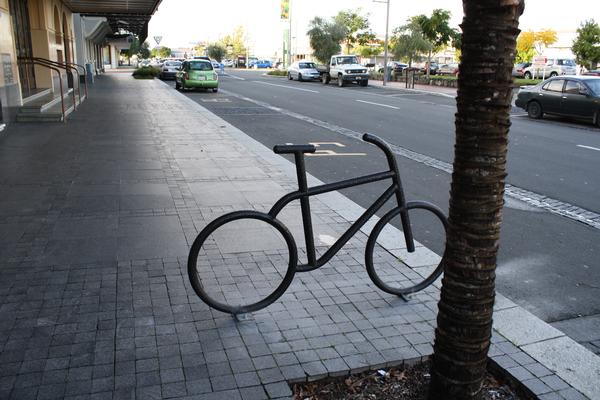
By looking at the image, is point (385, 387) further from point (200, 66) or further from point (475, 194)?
point (200, 66)

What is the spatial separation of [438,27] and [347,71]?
9416 mm

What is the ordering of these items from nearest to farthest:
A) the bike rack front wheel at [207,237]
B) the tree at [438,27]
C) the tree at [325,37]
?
1. the bike rack front wheel at [207,237]
2. the tree at [438,27]
3. the tree at [325,37]

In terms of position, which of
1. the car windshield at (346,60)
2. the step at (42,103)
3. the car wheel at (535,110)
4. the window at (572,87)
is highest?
the car windshield at (346,60)

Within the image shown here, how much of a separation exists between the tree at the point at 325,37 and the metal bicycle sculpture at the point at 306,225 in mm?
50191

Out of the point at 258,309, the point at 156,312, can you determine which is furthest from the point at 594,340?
the point at 156,312

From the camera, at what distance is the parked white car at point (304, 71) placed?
4300 cm

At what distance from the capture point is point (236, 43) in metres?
121

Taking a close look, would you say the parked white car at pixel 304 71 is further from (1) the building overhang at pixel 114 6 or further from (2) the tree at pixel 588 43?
(2) the tree at pixel 588 43

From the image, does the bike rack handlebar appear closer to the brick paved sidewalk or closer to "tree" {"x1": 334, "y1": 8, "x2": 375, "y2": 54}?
the brick paved sidewalk

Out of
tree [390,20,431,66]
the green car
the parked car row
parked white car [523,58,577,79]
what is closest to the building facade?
the green car

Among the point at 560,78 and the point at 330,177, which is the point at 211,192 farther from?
the point at 560,78

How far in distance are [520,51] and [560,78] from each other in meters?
51.9

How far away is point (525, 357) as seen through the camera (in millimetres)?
3428

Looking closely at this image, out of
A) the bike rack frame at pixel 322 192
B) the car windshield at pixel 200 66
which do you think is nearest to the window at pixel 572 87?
the bike rack frame at pixel 322 192
